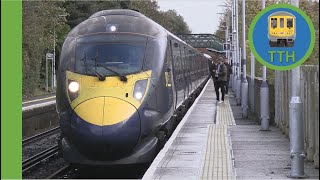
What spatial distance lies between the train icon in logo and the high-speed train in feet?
10.5

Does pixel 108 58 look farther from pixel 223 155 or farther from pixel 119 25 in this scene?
pixel 223 155

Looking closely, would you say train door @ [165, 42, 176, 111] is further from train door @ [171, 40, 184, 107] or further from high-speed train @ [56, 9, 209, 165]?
train door @ [171, 40, 184, 107]

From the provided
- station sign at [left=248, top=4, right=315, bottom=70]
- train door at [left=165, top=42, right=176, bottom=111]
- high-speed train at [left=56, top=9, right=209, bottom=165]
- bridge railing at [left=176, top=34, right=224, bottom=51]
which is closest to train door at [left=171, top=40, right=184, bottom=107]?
train door at [left=165, top=42, right=176, bottom=111]

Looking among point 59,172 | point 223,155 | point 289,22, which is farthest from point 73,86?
point 289,22

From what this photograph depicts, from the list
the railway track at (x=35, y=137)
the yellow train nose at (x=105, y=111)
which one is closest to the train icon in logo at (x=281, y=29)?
the yellow train nose at (x=105, y=111)

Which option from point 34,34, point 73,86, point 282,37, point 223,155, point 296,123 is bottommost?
point 223,155

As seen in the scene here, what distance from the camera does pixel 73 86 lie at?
10914mm

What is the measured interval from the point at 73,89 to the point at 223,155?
298cm

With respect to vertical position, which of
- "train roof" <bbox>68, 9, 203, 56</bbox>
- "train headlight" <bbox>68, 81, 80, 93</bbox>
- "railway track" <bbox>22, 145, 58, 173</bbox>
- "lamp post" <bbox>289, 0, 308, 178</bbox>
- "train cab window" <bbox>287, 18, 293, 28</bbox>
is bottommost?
"railway track" <bbox>22, 145, 58, 173</bbox>

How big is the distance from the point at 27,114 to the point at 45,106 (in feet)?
10.6

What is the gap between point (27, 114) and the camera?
21.5 metres

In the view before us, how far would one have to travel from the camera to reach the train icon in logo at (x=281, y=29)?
312 inches

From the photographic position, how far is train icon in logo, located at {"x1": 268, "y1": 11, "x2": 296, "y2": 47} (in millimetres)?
7930

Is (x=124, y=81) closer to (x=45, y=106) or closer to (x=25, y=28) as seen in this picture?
(x=45, y=106)
